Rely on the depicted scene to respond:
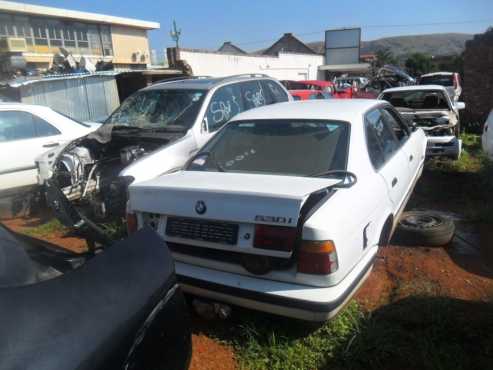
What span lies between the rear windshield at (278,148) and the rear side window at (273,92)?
2.91 m

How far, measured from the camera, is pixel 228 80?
570 centimetres

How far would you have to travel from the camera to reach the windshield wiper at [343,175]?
2.63 metres

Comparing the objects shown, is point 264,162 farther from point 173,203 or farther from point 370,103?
point 370,103

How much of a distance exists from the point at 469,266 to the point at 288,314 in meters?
2.12

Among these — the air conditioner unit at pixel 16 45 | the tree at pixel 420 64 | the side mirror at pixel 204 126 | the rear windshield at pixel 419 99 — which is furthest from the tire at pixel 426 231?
the tree at pixel 420 64

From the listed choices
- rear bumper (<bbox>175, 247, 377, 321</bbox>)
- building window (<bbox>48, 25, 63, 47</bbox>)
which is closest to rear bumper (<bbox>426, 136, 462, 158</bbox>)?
rear bumper (<bbox>175, 247, 377, 321</bbox>)

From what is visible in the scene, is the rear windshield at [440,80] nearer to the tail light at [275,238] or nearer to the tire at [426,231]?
the tire at [426,231]

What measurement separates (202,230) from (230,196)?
12.4 inches

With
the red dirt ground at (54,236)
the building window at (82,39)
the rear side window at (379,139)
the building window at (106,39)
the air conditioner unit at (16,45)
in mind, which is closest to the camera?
the rear side window at (379,139)

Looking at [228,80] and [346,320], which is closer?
[346,320]

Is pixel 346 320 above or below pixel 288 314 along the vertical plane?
below

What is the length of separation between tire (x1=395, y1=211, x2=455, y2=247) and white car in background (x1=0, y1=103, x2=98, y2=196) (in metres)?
4.93

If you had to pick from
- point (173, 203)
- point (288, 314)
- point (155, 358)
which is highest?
point (173, 203)

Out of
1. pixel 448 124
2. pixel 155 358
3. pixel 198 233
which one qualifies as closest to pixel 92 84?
pixel 448 124
